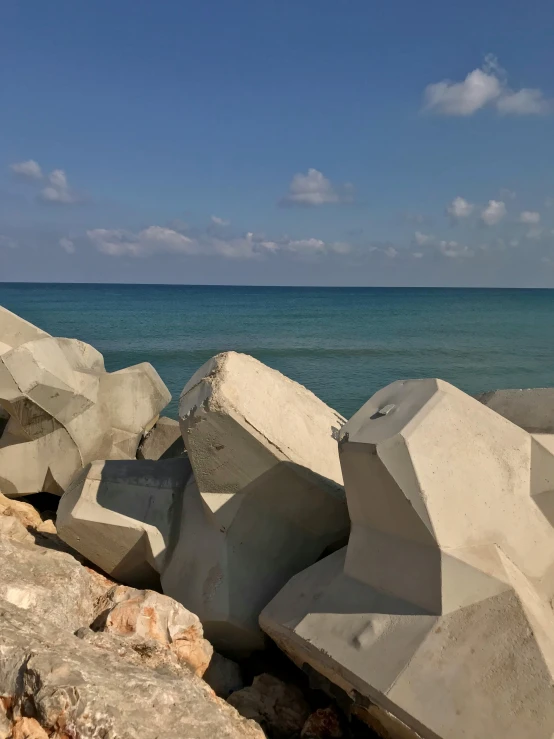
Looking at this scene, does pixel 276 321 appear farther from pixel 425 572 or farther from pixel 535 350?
pixel 425 572

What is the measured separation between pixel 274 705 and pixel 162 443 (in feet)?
11.7

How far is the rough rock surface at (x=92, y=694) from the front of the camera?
2.03 metres

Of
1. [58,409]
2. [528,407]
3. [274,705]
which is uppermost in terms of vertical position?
[528,407]

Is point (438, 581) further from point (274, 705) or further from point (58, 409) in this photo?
point (58, 409)

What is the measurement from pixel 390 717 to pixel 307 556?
1.39 m

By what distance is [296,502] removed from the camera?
13.2ft

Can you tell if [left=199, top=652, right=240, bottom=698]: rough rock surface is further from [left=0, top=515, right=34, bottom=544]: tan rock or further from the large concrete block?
the large concrete block

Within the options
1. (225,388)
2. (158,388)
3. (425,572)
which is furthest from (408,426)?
(158,388)

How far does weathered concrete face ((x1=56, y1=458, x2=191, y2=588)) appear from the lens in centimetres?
419

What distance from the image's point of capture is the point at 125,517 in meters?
4.24

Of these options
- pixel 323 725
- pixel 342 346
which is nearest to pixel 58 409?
pixel 323 725

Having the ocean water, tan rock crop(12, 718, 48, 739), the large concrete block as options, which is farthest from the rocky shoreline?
the ocean water

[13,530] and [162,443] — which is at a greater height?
[162,443]

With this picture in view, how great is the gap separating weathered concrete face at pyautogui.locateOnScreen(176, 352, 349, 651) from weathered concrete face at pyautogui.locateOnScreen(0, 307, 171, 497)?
89.7 inches
